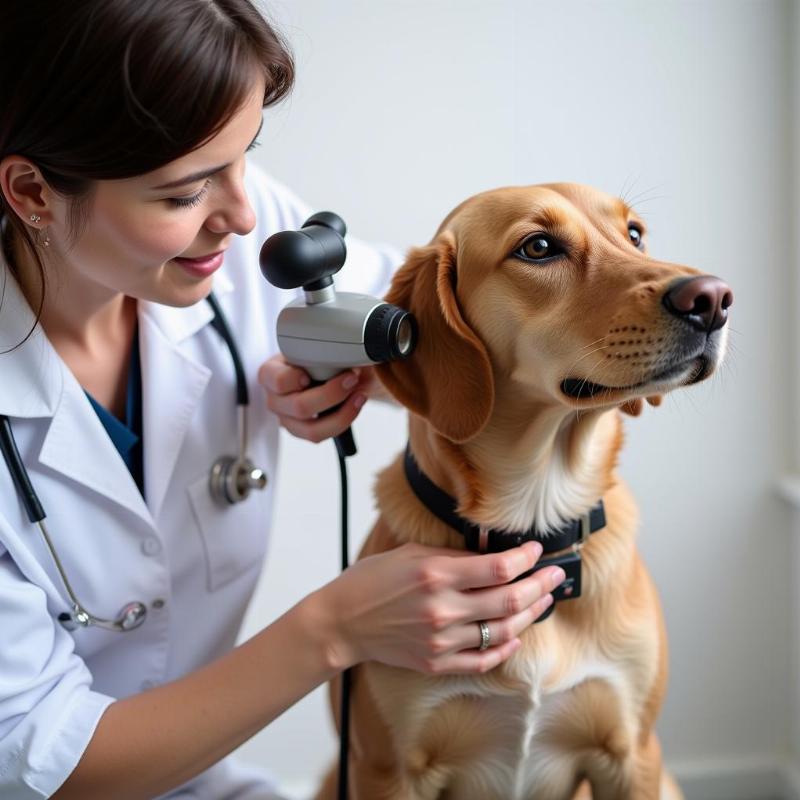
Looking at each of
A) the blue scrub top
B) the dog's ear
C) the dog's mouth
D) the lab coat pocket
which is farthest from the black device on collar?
the blue scrub top

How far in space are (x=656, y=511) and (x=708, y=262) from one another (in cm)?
60

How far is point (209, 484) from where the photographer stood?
149 cm

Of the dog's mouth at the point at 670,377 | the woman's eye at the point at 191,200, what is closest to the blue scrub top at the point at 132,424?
the woman's eye at the point at 191,200

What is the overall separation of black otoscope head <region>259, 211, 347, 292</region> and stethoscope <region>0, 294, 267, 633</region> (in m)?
0.35

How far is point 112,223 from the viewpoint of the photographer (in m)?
1.16

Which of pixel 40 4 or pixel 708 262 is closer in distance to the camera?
pixel 40 4

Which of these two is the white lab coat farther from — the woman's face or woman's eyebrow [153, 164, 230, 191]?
woman's eyebrow [153, 164, 230, 191]

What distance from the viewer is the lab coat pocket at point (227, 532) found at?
4.88ft

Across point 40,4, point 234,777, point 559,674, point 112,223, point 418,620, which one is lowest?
point 234,777

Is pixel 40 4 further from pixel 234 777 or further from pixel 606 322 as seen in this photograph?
pixel 234 777

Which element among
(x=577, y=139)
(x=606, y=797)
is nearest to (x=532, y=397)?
(x=606, y=797)

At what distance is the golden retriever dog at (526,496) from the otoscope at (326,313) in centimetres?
7

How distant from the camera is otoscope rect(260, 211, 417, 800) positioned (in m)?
1.13

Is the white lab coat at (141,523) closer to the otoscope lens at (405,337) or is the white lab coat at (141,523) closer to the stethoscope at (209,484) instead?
the stethoscope at (209,484)
